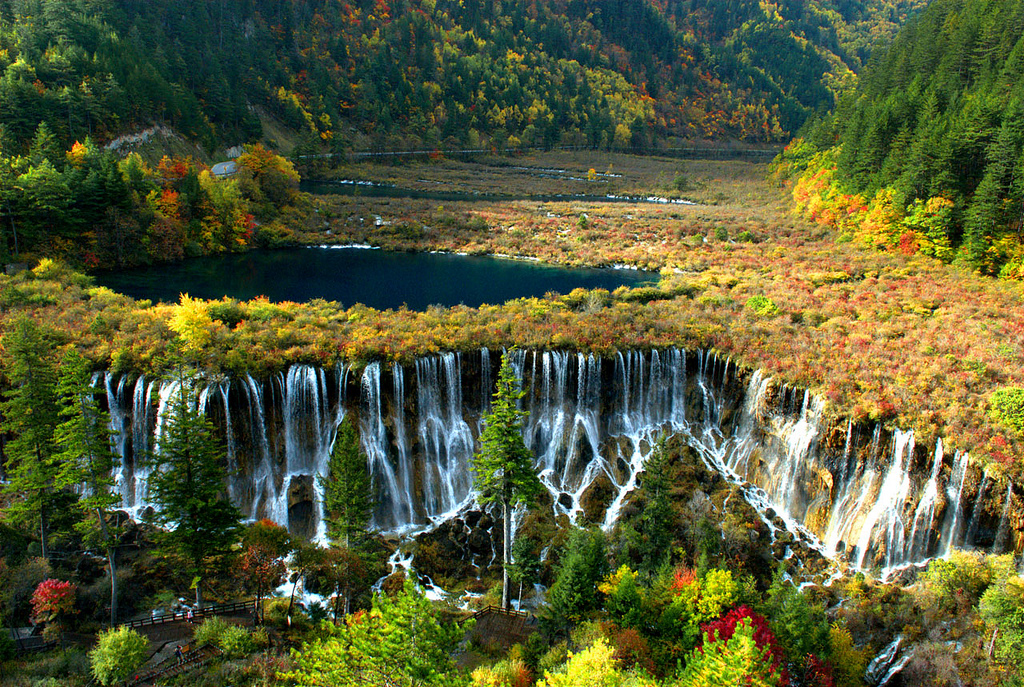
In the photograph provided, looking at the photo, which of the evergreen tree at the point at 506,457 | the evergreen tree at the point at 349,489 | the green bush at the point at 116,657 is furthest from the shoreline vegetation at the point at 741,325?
the green bush at the point at 116,657

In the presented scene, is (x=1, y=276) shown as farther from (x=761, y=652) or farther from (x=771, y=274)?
(x=771, y=274)

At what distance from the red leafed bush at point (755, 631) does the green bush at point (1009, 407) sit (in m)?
20.6

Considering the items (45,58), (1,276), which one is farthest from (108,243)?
(45,58)

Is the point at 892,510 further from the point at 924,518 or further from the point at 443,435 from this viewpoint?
the point at 443,435

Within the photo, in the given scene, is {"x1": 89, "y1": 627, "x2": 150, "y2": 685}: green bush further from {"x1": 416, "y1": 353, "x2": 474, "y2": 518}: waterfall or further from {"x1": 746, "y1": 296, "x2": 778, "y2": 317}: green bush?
{"x1": 746, "y1": 296, "x2": 778, "y2": 317}: green bush

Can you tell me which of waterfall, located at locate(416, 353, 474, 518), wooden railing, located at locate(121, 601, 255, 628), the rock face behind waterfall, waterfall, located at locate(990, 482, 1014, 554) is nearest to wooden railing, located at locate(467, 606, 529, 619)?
the rock face behind waterfall

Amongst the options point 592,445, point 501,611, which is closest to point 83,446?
point 501,611

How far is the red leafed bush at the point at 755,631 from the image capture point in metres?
23.6

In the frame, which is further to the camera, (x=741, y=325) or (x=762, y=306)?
(x=762, y=306)

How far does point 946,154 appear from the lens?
65.4 meters

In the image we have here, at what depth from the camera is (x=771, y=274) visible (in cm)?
7038

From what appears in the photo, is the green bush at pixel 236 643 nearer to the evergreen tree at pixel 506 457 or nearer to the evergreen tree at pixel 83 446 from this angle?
the evergreen tree at pixel 83 446

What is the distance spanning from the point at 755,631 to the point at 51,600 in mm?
28025

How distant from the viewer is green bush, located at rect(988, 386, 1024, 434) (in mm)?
36000
